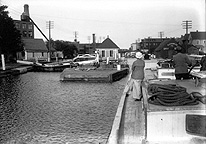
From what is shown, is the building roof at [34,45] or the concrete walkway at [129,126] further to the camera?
the building roof at [34,45]

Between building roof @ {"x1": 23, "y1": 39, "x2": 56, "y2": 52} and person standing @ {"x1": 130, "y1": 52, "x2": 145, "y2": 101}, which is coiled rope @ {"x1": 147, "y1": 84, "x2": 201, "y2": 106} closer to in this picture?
person standing @ {"x1": 130, "y1": 52, "x2": 145, "y2": 101}

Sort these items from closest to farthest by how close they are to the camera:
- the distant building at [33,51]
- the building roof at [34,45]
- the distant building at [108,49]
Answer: the distant building at [108,49] → the distant building at [33,51] → the building roof at [34,45]

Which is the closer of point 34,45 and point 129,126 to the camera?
point 129,126

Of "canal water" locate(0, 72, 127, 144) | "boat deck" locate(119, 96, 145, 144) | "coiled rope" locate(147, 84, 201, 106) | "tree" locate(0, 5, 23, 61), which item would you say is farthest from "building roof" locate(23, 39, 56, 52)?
"coiled rope" locate(147, 84, 201, 106)

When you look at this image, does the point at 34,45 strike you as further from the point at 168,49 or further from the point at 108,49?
the point at 168,49

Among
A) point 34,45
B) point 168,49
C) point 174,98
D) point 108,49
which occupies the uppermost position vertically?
point 34,45

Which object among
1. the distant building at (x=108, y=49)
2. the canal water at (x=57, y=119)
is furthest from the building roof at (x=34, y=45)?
the canal water at (x=57, y=119)

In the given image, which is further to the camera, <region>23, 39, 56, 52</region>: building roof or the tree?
<region>23, 39, 56, 52</region>: building roof

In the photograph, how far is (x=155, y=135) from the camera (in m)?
4.68

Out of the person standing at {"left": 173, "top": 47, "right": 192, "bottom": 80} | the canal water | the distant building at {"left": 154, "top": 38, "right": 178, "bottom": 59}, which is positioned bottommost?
the canal water

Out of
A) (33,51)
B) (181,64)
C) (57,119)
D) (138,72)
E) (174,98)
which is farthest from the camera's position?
(33,51)

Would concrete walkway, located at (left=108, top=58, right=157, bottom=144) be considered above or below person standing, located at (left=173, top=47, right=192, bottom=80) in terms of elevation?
below

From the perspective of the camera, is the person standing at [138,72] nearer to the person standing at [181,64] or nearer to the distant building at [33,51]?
the person standing at [181,64]

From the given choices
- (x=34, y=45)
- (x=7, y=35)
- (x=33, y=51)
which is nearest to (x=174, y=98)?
(x=7, y=35)
